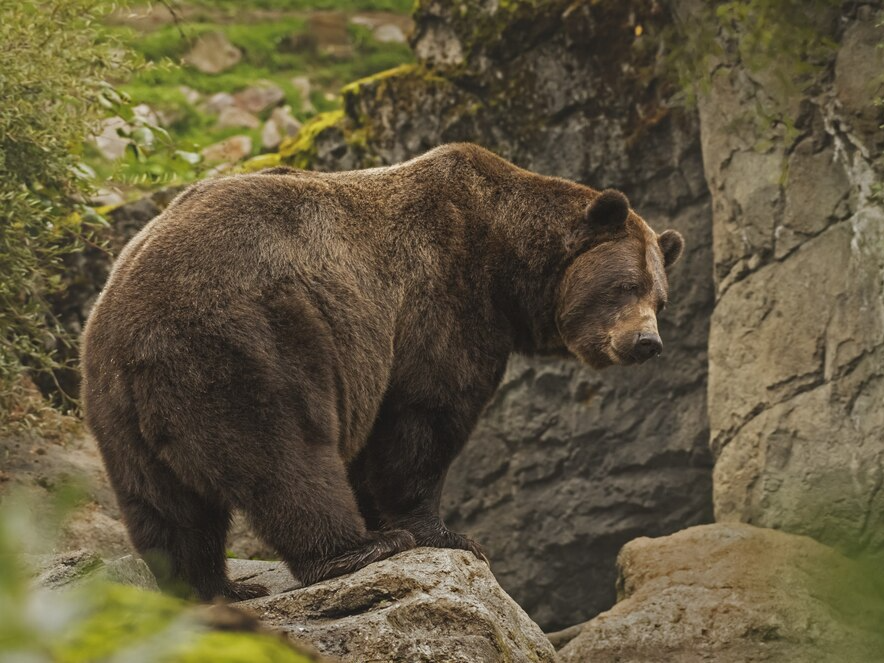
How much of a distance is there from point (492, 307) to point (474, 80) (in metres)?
4.44

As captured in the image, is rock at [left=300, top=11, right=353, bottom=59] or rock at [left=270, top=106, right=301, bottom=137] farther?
rock at [left=300, top=11, right=353, bottom=59]

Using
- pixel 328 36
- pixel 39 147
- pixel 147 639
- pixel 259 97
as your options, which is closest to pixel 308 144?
pixel 39 147

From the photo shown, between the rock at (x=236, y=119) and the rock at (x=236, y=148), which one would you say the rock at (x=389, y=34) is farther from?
the rock at (x=236, y=148)

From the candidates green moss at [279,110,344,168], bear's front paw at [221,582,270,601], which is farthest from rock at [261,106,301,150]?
bear's front paw at [221,582,270,601]

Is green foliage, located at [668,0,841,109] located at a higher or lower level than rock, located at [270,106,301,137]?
higher

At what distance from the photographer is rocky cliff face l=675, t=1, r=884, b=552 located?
8172 millimetres

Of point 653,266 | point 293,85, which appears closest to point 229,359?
point 653,266

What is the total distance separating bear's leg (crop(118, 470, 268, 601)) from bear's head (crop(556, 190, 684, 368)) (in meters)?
2.64

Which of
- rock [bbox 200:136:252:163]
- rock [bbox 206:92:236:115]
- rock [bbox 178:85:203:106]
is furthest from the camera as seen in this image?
rock [bbox 178:85:203:106]

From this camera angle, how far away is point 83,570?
14.9ft

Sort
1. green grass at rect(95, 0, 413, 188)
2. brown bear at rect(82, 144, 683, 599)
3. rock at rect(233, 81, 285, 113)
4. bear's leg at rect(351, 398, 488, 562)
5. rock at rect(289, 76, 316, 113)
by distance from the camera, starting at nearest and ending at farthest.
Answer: brown bear at rect(82, 144, 683, 599)
bear's leg at rect(351, 398, 488, 562)
green grass at rect(95, 0, 413, 188)
rock at rect(233, 81, 285, 113)
rock at rect(289, 76, 316, 113)

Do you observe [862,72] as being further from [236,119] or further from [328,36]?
[328,36]

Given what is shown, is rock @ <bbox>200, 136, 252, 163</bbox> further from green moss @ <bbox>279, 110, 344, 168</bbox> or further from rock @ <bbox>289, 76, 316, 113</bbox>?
green moss @ <bbox>279, 110, 344, 168</bbox>

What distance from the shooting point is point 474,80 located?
10.6 m
